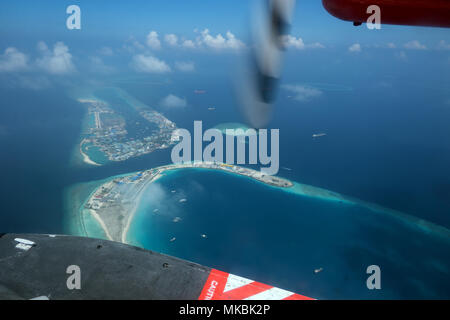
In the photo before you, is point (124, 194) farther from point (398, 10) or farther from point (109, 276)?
point (398, 10)

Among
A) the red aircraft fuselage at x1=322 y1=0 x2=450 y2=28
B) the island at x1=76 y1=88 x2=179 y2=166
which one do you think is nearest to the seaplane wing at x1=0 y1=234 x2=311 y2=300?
the red aircraft fuselage at x1=322 y1=0 x2=450 y2=28

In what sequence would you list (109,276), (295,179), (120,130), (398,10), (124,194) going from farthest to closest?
(120,130)
(295,179)
(124,194)
(109,276)
(398,10)

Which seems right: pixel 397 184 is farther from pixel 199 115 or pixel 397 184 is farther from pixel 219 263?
pixel 199 115

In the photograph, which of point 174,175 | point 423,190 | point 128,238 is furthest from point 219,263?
point 423,190

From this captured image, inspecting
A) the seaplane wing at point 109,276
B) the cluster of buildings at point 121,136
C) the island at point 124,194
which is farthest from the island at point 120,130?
the seaplane wing at point 109,276

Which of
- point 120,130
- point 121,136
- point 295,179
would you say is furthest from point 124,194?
point 120,130

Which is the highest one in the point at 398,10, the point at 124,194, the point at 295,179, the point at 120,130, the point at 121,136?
the point at 398,10

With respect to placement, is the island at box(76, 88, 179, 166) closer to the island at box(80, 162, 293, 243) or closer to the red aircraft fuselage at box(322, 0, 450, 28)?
the island at box(80, 162, 293, 243)

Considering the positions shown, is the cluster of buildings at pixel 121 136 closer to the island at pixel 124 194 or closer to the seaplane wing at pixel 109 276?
the island at pixel 124 194

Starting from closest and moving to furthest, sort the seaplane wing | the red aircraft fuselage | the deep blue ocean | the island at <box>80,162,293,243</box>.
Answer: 1. the red aircraft fuselage
2. the seaplane wing
3. the deep blue ocean
4. the island at <box>80,162,293,243</box>
